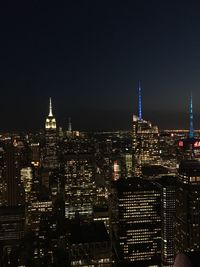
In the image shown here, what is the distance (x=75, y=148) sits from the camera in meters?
19.6

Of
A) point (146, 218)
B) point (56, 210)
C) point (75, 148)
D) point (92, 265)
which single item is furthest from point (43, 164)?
point (92, 265)

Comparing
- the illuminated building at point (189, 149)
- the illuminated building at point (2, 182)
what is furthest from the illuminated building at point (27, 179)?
the illuminated building at point (189, 149)

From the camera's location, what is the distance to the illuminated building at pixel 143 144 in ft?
70.5

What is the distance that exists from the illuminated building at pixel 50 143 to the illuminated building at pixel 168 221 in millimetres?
7474

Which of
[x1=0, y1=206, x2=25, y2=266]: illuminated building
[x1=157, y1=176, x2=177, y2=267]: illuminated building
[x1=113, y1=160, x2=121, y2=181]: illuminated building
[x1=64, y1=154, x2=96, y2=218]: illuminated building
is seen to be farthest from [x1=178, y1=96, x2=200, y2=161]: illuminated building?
[x1=0, y1=206, x2=25, y2=266]: illuminated building

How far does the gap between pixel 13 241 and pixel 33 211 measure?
220 cm

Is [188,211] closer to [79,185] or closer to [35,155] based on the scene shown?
[79,185]

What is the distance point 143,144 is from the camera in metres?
23.4

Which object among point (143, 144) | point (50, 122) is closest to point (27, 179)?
point (50, 122)

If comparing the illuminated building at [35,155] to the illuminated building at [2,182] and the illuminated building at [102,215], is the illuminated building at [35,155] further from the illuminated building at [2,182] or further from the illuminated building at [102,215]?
the illuminated building at [102,215]

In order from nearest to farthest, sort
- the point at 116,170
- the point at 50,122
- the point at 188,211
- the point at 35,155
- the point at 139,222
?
the point at 188,211 < the point at 139,222 < the point at 116,170 < the point at 35,155 < the point at 50,122

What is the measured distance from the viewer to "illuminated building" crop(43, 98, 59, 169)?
59.3 ft

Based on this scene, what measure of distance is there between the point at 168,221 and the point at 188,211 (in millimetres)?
1927

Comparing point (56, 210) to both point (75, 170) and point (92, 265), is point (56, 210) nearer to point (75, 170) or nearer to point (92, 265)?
point (75, 170)
